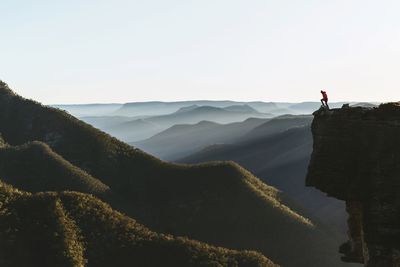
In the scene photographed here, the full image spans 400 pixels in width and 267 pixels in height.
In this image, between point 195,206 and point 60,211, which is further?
point 195,206

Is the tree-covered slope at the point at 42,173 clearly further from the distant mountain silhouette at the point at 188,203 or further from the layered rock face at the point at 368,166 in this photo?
the layered rock face at the point at 368,166

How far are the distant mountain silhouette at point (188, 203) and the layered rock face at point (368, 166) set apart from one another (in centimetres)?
5507

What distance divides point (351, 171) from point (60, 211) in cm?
6320

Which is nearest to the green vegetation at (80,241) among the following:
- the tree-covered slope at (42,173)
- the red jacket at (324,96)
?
the tree-covered slope at (42,173)

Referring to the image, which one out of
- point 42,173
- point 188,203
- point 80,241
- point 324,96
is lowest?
point 188,203

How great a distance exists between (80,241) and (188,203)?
136 ft

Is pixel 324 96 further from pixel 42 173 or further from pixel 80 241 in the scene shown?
pixel 42 173

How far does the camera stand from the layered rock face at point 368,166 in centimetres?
2297

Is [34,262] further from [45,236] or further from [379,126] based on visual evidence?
[379,126]

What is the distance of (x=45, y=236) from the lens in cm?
7400

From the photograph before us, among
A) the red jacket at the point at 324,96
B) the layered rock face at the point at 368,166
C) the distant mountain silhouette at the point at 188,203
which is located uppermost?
the red jacket at the point at 324,96

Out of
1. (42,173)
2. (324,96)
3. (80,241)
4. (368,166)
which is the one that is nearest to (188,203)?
(42,173)

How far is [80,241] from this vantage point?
246 ft

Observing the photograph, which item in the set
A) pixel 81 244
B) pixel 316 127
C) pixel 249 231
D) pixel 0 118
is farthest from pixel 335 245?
pixel 0 118
